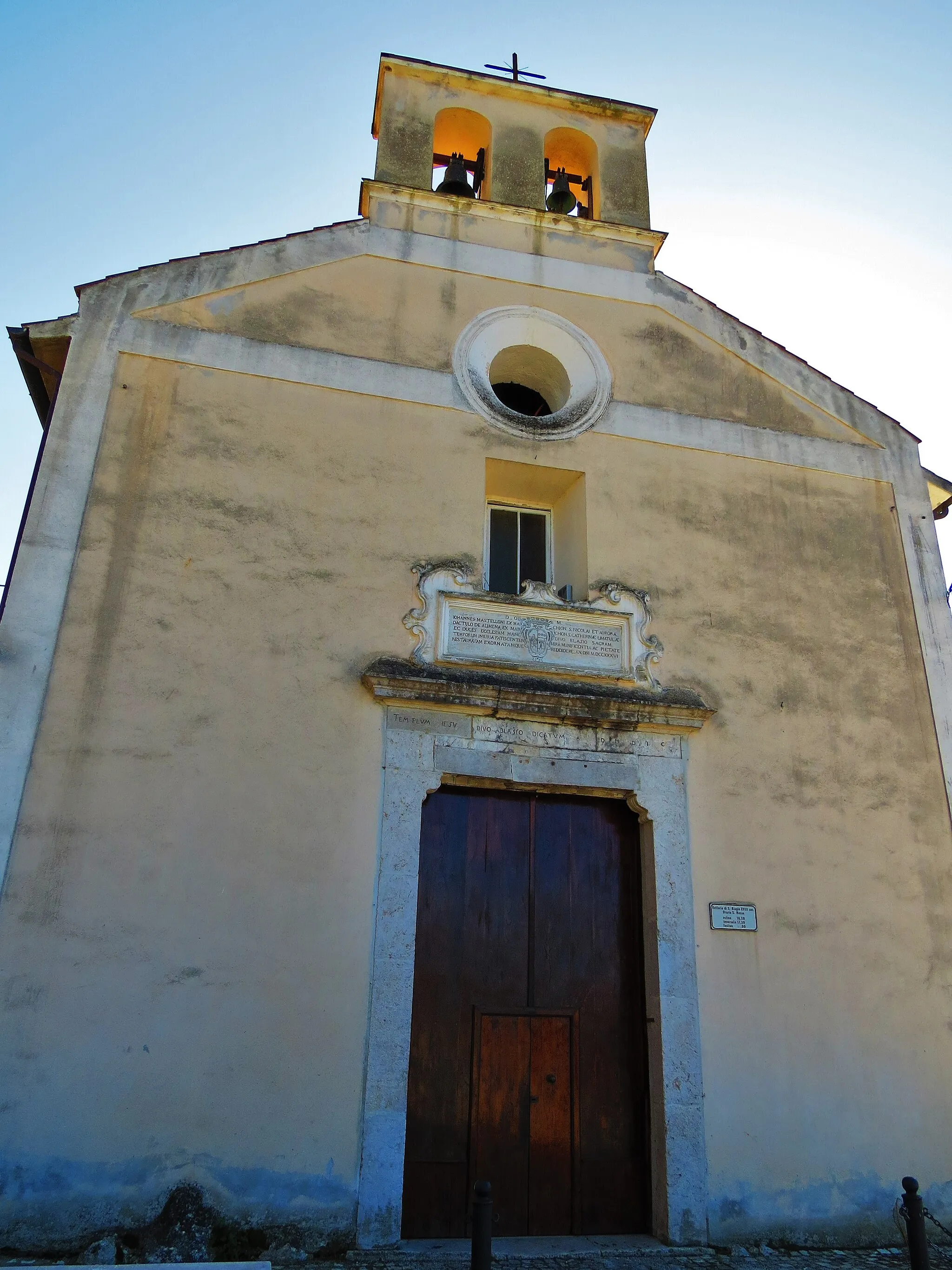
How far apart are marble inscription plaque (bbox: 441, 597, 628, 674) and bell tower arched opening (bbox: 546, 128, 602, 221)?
4115 mm

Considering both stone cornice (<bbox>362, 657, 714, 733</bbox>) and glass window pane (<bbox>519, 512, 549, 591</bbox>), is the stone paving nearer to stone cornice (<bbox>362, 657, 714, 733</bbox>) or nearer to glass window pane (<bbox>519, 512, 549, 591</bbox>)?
stone cornice (<bbox>362, 657, 714, 733</bbox>)

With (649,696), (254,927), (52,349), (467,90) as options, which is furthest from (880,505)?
(52,349)

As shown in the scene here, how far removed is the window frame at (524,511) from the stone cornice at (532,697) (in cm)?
125

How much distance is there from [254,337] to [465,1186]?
620cm

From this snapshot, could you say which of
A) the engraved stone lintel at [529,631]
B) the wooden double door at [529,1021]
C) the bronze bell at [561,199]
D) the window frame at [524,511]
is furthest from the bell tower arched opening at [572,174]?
the wooden double door at [529,1021]

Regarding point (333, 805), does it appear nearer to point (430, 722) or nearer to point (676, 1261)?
point (430, 722)

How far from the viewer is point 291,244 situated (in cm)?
815

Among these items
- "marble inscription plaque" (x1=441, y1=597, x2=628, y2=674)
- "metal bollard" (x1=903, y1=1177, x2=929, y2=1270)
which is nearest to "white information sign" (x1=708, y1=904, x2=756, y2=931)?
"marble inscription plaque" (x1=441, y1=597, x2=628, y2=674)

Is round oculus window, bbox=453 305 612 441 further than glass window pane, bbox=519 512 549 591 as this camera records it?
No

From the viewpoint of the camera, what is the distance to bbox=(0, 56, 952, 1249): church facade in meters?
5.93

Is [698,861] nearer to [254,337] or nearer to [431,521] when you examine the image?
[431,521]

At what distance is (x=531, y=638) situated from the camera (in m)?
7.33

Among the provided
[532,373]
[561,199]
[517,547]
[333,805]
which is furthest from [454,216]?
[333,805]

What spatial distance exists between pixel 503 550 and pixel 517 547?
131 mm
